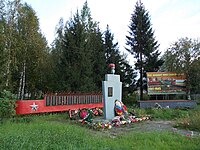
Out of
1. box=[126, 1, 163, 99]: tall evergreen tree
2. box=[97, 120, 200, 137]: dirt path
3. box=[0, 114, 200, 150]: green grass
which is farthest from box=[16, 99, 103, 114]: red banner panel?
box=[126, 1, 163, 99]: tall evergreen tree

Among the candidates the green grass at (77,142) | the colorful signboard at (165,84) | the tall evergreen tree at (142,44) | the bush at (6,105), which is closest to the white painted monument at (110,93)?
the bush at (6,105)

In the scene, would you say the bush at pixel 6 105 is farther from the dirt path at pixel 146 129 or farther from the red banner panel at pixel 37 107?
the dirt path at pixel 146 129

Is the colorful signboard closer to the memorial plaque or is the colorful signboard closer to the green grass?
the memorial plaque

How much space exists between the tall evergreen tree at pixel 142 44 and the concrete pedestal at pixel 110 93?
10.4 meters

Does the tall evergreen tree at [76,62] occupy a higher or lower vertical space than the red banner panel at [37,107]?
higher

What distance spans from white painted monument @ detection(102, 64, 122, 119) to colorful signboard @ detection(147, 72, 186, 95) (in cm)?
778

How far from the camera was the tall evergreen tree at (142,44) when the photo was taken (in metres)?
22.1

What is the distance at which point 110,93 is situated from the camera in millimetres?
11664

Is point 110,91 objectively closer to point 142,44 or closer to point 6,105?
point 6,105

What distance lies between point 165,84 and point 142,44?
529 centimetres

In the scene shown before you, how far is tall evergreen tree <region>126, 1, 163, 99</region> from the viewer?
22078 millimetres

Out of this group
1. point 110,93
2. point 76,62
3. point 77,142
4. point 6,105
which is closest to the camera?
point 77,142

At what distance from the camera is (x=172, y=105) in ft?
59.2

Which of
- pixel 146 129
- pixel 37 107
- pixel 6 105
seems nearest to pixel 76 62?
pixel 37 107
